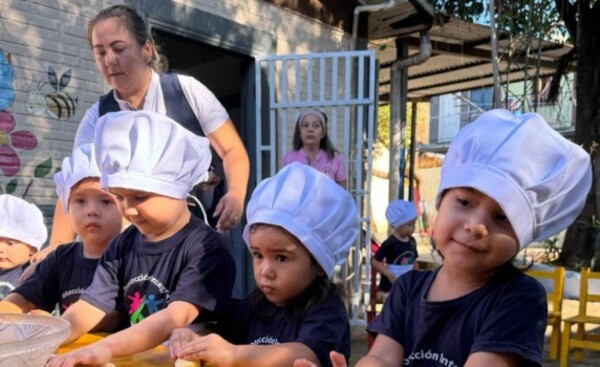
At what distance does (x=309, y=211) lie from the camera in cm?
159

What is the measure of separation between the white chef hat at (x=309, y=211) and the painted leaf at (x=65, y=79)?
2.98 m

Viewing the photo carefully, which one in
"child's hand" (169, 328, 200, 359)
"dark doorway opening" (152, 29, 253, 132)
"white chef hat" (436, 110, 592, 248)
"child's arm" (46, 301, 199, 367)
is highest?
"dark doorway opening" (152, 29, 253, 132)

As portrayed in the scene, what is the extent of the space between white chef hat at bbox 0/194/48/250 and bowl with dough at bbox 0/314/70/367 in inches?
60.8

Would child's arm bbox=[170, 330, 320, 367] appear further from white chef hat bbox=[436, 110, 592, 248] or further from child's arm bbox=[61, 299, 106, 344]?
white chef hat bbox=[436, 110, 592, 248]

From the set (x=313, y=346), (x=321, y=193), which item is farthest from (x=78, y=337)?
(x=321, y=193)

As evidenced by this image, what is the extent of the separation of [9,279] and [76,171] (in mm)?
1028

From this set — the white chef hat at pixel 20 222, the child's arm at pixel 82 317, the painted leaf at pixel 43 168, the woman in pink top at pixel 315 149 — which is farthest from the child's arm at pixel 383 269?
the child's arm at pixel 82 317

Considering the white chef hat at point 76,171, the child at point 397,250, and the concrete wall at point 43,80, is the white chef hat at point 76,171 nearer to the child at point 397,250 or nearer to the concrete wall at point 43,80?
the concrete wall at point 43,80

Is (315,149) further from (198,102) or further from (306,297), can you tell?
(306,297)

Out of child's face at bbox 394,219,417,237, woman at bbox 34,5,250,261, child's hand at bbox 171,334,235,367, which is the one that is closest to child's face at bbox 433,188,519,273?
child's hand at bbox 171,334,235,367

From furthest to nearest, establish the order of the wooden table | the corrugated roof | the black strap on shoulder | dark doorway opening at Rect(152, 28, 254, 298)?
the corrugated roof → dark doorway opening at Rect(152, 28, 254, 298) → the black strap on shoulder → the wooden table

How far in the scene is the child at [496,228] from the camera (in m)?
1.20

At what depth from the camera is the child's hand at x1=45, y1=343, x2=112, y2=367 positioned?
1.20 meters

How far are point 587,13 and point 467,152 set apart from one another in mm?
7324
